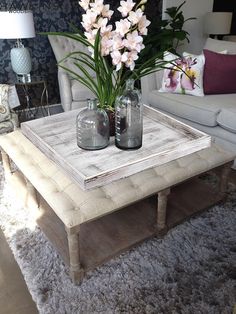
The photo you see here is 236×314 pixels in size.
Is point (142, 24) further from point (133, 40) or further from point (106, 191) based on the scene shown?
point (106, 191)

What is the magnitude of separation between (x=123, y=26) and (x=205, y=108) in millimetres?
1263

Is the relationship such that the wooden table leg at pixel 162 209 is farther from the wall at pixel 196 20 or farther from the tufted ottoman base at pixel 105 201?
the wall at pixel 196 20

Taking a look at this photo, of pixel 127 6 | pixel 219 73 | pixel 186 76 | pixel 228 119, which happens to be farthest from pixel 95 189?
pixel 219 73

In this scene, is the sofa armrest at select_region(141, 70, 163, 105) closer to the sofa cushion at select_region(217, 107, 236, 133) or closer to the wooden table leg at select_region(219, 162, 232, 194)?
the sofa cushion at select_region(217, 107, 236, 133)

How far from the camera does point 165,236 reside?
163 centimetres

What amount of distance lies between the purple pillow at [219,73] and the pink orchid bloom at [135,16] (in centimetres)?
143

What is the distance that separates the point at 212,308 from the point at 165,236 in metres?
0.45

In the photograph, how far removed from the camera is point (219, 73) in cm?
257

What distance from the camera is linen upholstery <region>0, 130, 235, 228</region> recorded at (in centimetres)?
124

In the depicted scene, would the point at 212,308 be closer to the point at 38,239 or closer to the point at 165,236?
the point at 165,236

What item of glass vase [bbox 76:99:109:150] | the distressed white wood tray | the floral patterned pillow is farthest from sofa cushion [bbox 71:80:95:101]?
glass vase [bbox 76:99:109:150]

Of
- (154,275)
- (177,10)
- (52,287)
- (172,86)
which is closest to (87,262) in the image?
(52,287)

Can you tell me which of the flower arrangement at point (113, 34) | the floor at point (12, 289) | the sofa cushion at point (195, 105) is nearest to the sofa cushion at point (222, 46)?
the sofa cushion at point (195, 105)

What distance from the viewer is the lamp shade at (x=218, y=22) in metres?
3.85
